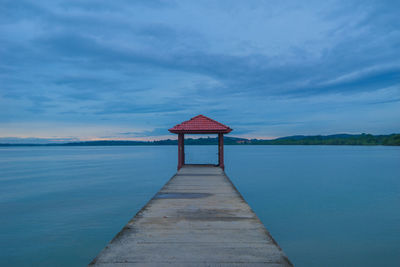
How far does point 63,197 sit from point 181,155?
8.55 m

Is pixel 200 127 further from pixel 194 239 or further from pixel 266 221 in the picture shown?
pixel 194 239

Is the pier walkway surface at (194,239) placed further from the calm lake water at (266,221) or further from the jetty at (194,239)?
the calm lake water at (266,221)

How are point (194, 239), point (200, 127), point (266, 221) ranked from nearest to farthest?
point (194, 239) < point (266, 221) < point (200, 127)

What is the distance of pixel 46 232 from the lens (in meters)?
9.38

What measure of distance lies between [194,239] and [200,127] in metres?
9.17

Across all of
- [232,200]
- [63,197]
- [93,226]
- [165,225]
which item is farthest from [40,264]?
[63,197]

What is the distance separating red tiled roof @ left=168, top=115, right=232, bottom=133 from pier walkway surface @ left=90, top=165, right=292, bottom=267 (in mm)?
6770

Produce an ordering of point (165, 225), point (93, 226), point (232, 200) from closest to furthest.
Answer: point (165, 225) → point (232, 200) → point (93, 226)

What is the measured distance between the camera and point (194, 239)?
369cm

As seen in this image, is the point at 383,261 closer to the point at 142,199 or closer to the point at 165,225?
the point at 165,225

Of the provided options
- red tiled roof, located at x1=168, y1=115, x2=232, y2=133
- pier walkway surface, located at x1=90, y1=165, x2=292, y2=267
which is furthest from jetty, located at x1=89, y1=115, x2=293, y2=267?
red tiled roof, located at x1=168, y1=115, x2=232, y2=133

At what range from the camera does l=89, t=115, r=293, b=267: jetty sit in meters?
3.04

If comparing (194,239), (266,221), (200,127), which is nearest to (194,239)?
(194,239)

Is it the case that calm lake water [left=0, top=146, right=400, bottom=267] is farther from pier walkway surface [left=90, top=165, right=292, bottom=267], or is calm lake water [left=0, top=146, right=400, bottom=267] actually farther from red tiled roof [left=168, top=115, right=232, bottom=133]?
red tiled roof [left=168, top=115, right=232, bottom=133]
